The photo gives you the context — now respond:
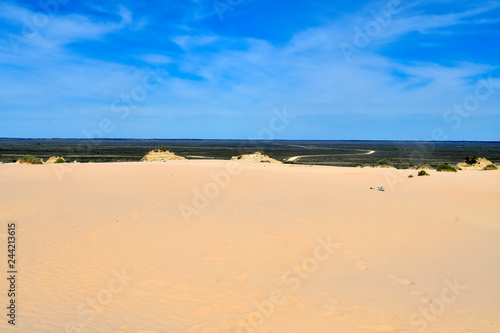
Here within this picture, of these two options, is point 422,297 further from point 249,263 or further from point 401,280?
point 249,263

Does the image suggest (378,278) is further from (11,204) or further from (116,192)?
(11,204)

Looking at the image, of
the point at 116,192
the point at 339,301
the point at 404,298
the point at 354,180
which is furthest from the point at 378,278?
the point at 354,180

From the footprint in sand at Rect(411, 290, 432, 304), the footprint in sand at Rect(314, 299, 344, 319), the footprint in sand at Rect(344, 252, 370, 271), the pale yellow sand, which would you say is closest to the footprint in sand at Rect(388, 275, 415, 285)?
the pale yellow sand

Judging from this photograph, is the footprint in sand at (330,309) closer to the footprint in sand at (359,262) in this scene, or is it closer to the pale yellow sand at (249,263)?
the pale yellow sand at (249,263)

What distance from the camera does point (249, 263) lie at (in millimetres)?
7023

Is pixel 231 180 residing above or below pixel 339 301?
above

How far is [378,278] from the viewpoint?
249 inches

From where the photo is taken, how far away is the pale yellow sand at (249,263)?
499cm

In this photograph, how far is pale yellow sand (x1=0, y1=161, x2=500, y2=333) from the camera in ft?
16.4

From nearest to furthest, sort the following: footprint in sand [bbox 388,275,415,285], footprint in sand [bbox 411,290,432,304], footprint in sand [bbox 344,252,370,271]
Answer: footprint in sand [bbox 411,290,432,304] → footprint in sand [bbox 388,275,415,285] → footprint in sand [bbox 344,252,370,271]

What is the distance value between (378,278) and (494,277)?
218 centimetres

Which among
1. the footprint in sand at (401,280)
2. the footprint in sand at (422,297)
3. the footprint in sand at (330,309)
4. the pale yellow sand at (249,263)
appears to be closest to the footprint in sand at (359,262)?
the pale yellow sand at (249,263)

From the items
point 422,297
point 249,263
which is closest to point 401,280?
point 422,297

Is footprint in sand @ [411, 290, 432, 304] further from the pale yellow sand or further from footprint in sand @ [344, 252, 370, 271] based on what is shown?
footprint in sand @ [344, 252, 370, 271]
